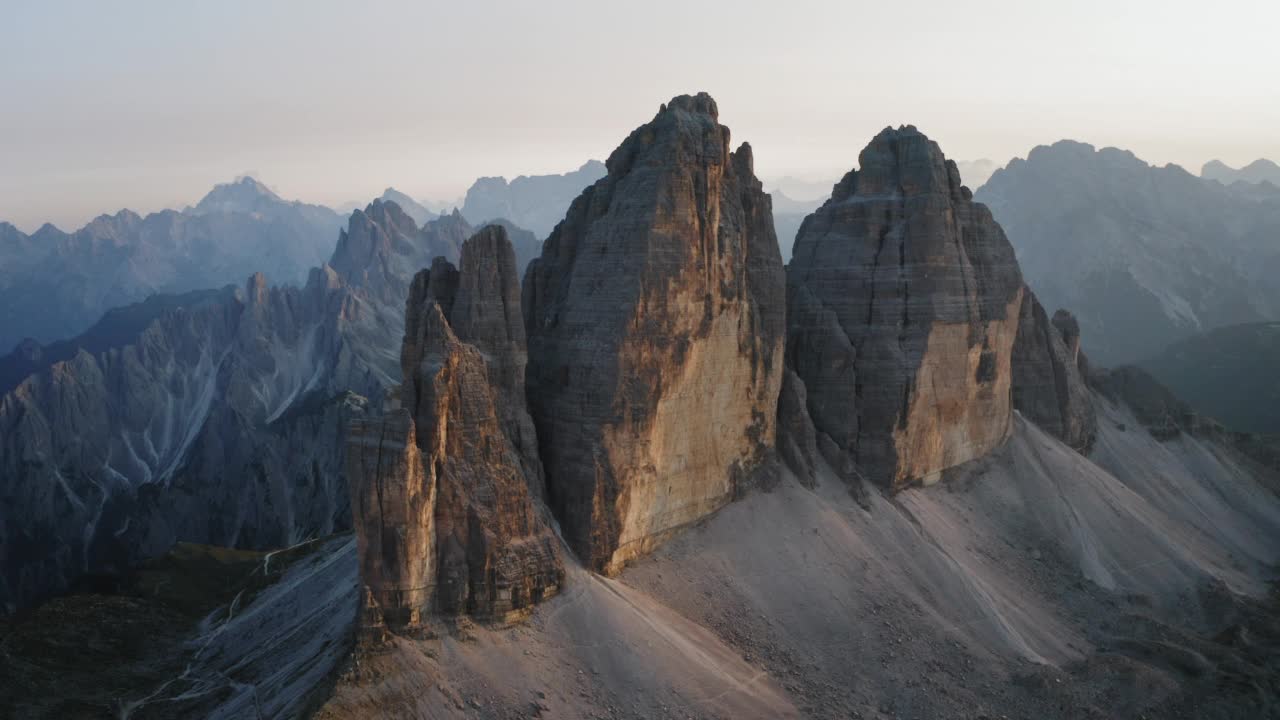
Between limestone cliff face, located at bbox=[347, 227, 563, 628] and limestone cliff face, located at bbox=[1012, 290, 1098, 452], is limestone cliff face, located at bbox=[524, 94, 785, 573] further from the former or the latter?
limestone cliff face, located at bbox=[1012, 290, 1098, 452]

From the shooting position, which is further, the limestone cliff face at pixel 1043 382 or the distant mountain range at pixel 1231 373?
the distant mountain range at pixel 1231 373

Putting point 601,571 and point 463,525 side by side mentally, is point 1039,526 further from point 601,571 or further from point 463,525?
point 463,525

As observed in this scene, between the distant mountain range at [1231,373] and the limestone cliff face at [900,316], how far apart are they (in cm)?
8732

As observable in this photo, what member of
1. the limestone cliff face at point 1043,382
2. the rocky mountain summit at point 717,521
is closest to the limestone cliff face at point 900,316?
the rocky mountain summit at point 717,521

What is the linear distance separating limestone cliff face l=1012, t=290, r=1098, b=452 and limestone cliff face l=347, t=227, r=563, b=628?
44.1 meters

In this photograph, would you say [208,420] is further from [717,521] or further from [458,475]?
[458,475]

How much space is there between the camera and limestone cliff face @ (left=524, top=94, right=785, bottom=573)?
34938 millimetres

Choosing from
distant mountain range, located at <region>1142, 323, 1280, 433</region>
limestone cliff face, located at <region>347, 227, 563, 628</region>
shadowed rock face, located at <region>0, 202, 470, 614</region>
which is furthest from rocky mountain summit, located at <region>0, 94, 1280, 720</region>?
distant mountain range, located at <region>1142, 323, 1280, 433</region>

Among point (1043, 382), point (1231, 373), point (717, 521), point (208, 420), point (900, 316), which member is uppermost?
point (900, 316)

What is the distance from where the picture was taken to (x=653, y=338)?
117 ft

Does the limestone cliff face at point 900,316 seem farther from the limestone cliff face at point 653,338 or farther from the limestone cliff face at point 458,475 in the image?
the limestone cliff face at point 458,475

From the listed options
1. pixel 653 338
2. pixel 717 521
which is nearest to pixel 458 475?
pixel 653 338

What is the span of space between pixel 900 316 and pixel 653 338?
64.8ft

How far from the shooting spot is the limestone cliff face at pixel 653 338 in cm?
3494
